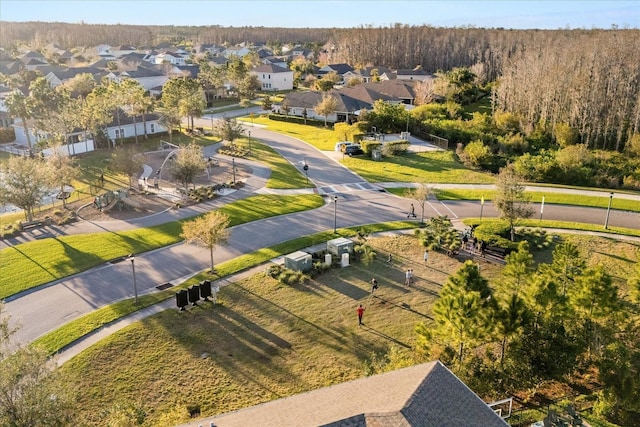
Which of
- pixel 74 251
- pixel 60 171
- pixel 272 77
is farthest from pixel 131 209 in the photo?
pixel 272 77

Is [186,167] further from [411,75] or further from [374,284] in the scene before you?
[411,75]

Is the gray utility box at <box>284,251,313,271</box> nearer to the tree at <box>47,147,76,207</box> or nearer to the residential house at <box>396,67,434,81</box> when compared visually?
the tree at <box>47,147,76,207</box>

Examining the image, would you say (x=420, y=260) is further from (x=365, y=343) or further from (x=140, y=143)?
(x=140, y=143)

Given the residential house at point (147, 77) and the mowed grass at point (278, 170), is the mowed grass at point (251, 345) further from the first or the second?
the residential house at point (147, 77)

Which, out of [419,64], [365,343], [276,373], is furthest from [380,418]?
[419,64]

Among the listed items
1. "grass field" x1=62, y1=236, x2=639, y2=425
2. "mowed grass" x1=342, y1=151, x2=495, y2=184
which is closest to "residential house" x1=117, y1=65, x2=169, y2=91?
"mowed grass" x1=342, y1=151, x2=495, y2=184

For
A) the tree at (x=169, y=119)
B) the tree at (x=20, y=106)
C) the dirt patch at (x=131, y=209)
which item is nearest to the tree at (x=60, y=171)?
the dirt patch at (x=131, y=209)
